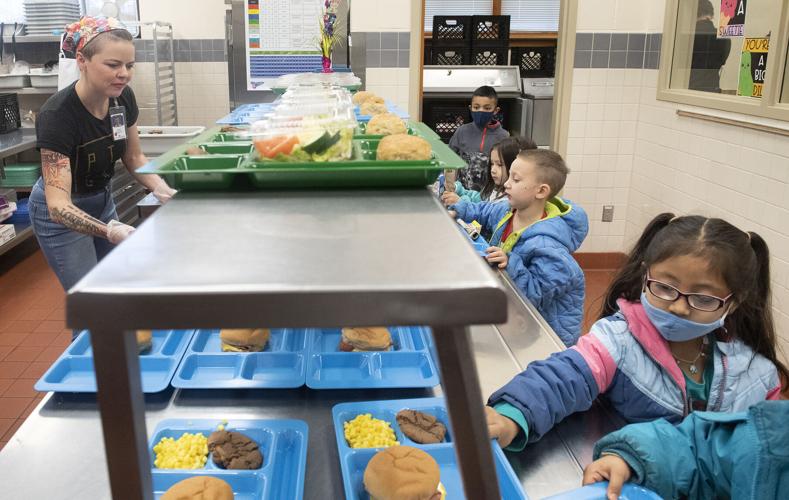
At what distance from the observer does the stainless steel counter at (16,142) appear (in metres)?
4.59

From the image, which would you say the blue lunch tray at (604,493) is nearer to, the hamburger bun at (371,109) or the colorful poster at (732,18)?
the hamburger bun at (371,109)

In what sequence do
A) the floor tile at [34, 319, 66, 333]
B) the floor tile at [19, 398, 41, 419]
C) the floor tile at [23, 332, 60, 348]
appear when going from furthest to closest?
the floor tile at [34, 319, 66, 333] < the floor tile at [23, 332, 60, 348] < the floor tile at [19, 398, 41, 419]

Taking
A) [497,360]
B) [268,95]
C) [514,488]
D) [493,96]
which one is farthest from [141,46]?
[514,488]

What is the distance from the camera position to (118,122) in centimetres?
268

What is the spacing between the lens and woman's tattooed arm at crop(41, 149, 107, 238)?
7.50ft

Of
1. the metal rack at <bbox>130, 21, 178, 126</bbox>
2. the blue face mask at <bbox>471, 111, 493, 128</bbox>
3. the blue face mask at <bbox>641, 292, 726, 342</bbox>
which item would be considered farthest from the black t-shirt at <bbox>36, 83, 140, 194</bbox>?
the blue face mask at <bbox>471, 111, 493, 128</bbox>

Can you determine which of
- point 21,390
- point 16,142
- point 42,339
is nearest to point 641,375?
point 21,390

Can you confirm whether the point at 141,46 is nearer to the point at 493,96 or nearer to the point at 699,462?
the point at 493,96

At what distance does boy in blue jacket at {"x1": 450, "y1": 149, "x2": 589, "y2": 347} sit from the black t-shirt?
1611 millimetres

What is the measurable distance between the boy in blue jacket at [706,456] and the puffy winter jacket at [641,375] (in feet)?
0.57

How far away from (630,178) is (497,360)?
3.99 metres

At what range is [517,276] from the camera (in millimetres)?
2258

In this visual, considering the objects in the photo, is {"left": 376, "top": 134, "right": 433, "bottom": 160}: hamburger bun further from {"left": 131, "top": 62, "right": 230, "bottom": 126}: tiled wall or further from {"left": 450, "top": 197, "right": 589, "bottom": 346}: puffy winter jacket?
{"left": 131, "top": 62, "right": 230, "bottom": 126}: tiled wall

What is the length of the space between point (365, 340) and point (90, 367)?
63 cm
